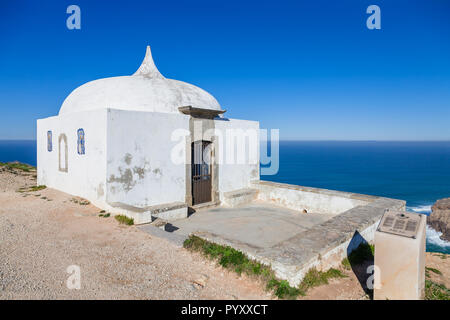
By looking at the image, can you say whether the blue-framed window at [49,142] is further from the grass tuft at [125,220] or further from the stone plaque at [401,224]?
the stone plaque at [401,224]

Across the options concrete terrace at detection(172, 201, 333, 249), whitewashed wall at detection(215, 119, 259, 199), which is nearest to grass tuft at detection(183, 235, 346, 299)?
concrete terrace at detection(172, 201, 333, 249)

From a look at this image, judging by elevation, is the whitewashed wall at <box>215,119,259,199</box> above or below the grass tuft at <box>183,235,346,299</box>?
above

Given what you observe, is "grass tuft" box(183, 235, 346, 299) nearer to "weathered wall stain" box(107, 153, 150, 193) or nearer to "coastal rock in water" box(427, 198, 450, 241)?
"weathered wall stain" box(107, 153, 150, 193)

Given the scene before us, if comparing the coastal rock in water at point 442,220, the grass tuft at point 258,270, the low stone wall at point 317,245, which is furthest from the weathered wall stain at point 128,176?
the coastal rock in water at point 442,220

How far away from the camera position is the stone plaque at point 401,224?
3.53 meters

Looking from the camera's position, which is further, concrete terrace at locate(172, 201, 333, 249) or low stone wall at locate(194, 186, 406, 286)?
concrete terrace at locate(172, 201, 333, 249)

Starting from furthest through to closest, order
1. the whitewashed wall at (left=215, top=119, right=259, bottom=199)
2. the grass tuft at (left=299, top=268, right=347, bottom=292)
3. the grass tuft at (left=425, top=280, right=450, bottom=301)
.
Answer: the whitewashed wall at (left=215, top=119, right=259, bottom=199) → the grass tuft at (left=299, top=268, right=347, bottom=292) → the grass tuft at (left=425, top=280, right=450, bottom=301)

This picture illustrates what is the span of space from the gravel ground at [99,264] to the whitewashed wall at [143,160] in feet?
4.59

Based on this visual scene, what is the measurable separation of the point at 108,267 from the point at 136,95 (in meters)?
6.46

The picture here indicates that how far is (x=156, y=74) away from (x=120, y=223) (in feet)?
22.4

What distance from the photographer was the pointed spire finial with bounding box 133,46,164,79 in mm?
11406

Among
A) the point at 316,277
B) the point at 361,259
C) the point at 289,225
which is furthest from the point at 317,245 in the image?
the point at 289,225

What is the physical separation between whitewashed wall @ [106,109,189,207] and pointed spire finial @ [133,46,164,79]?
2.94 metres
